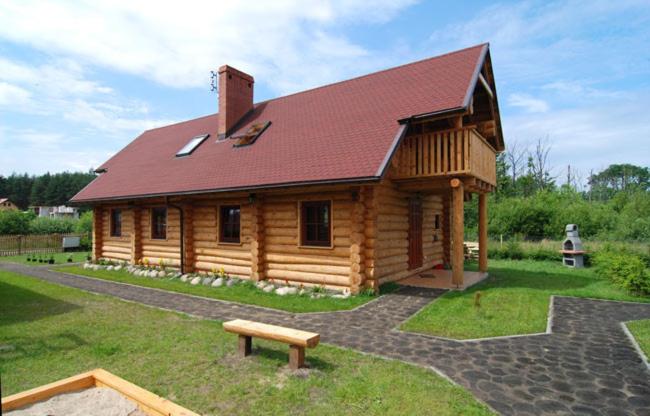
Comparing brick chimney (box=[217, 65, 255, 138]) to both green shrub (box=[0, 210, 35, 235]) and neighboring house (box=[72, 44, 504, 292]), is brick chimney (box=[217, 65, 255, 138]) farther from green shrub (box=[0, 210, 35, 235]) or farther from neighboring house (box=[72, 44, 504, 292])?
green shrub (box=[0, 210, 35, 235])

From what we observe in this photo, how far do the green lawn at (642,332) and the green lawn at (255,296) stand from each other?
5.15 metres

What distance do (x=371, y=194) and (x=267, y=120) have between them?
7.25 m

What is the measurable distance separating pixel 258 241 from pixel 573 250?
43.4 ft

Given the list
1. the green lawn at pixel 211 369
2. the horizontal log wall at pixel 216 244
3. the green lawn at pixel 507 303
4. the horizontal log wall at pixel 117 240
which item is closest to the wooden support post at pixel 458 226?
the green lawn at pixel 507 303

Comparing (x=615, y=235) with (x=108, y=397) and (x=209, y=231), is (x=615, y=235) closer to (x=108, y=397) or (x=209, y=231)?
(x=209, y=231)

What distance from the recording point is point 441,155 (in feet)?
34.3

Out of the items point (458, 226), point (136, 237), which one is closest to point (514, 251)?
point (458, 226)

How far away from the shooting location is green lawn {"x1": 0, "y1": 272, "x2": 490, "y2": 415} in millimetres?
4188

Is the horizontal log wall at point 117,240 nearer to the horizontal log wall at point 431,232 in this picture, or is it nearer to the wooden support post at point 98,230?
the wooden support post at point 98,230

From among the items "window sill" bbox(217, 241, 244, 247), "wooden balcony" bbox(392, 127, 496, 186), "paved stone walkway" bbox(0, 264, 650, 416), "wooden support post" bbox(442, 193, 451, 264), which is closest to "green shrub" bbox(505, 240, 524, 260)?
"wooden support post" bbox(442, 193, 451, 264)

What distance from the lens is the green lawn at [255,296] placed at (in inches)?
348

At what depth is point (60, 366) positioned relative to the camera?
523 centimetres

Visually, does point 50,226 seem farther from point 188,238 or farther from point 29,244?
point 188,238

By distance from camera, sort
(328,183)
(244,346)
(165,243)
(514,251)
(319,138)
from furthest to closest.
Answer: (514,251) → (165,243) → (319,138) → (328,183) → (244,346)
